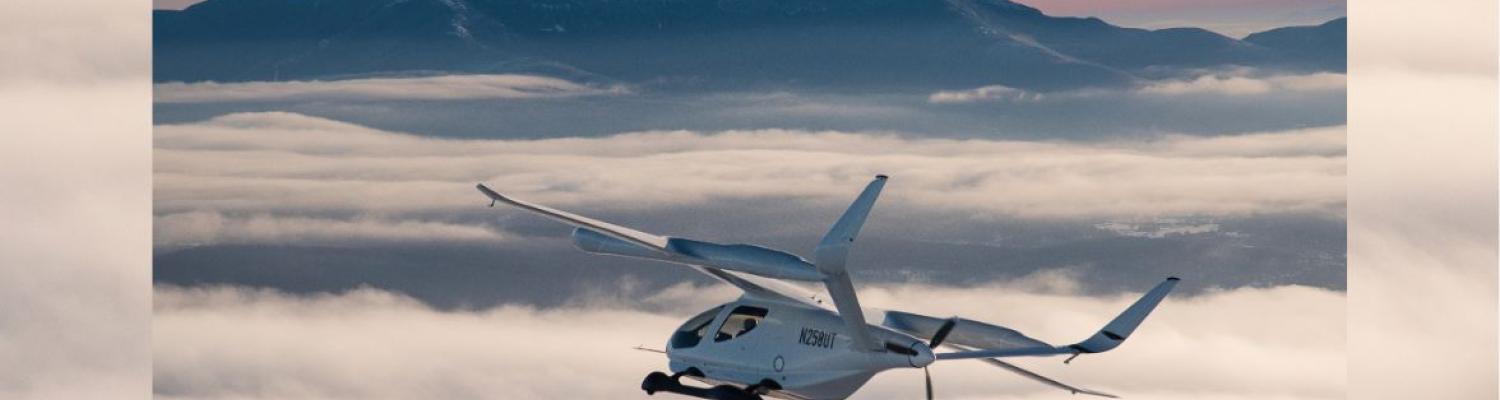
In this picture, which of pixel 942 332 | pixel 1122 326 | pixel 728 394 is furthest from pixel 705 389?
pixel 1122 326

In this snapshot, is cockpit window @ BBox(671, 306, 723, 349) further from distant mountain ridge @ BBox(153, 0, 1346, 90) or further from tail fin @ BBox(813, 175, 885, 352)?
distant mountain ridge @ BBox(153, 0, 1346, 90)

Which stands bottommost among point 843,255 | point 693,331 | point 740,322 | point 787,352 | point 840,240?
point 787,352

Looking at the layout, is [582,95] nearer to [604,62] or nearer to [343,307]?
[604,62]

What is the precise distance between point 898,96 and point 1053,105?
4.61 metres

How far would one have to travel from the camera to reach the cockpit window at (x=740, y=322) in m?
23.6

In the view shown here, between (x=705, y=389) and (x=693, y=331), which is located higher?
(x=693, y=331)

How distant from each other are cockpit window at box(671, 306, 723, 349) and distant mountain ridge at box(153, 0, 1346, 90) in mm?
42621

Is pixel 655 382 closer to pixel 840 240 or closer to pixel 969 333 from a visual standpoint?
pixel 969 333

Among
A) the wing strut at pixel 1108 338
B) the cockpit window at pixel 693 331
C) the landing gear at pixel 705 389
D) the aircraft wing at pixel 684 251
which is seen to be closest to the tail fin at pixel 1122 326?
the wing strut at pixel 1108 338

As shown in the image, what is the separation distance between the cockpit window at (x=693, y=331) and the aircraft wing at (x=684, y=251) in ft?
3.22

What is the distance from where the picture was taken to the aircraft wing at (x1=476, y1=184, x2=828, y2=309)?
2083 centimetres

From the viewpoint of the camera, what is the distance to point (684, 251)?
21.8 m

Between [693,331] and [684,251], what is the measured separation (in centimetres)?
270

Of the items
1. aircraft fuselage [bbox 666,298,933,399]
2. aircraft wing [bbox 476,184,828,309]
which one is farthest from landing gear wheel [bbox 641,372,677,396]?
aircraft wing [bbox 476,184,828,309]
